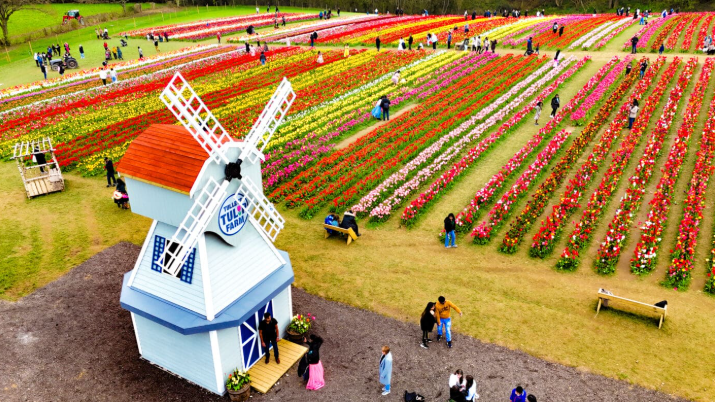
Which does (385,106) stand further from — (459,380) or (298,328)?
(459,380)

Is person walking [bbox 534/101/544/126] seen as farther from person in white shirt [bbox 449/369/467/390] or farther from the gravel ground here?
person in white shirt [bbox 449/369/467/390]

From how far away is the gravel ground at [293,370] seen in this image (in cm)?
1179

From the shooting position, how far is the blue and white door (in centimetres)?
1224

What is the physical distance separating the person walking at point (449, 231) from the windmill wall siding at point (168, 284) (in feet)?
30.0

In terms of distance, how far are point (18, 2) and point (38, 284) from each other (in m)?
58.0

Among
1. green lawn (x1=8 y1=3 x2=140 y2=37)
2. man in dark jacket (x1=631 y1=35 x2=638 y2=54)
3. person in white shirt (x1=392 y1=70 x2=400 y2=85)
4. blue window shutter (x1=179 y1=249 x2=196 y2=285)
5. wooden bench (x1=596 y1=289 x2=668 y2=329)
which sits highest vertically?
green lawn (x1=8 y1=3 x2=140 y2=37)

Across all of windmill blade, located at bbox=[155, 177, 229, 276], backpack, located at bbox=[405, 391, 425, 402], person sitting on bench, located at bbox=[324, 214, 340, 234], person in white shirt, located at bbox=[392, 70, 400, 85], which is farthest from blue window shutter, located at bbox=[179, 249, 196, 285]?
person in white shirt, located at bbox=[392, 70, 400, 85]

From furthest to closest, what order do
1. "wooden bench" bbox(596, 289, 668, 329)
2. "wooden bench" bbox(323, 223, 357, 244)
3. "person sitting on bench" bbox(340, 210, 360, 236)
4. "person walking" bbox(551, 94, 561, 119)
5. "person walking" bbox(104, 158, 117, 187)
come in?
"person walking" bbox(551, 94, 561, 119) < "person walking" bbox(104, 158, 117, 187) < "person sitting on bench" bbox(340, 210, 360, 236) < "wooden bench" bbox(323, 223, 357, 244) < "wooden bench" bbox(596, 289, 668, 329)

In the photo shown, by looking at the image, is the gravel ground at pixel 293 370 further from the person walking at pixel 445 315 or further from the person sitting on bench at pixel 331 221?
the person sitting on bench at pixel 331 221

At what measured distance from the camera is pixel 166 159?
1104cm

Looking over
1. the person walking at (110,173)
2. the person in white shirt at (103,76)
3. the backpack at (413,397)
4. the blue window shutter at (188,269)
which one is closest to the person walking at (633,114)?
the backpack at (413,397)

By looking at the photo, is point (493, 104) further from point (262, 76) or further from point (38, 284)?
point (38, 284)

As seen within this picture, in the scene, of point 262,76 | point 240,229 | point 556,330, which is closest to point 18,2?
point 262,76

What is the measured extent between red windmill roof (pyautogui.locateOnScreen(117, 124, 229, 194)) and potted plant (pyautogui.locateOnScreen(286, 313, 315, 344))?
Result: 17.2 ft
